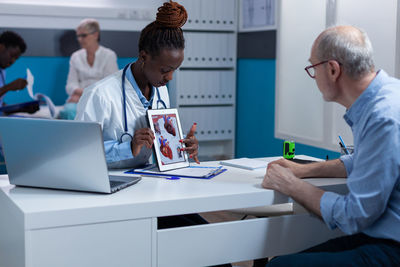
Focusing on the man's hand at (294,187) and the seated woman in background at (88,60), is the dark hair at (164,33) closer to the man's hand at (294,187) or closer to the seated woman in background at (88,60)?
the man's hand at (294,187)

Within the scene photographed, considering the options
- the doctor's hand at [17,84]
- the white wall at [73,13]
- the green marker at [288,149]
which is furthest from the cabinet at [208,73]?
the green marker at [288,149]

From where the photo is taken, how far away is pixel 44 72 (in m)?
5.36

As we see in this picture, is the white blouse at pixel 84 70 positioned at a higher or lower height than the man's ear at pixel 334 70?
lower

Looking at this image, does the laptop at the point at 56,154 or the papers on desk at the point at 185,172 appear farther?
the papers on desk at the point at 185,172

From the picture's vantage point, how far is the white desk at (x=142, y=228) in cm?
153

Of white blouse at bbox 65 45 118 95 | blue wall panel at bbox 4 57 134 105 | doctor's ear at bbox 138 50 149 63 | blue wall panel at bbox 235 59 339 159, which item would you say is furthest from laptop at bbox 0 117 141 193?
blue wall panel at bbox 4 57 134 105

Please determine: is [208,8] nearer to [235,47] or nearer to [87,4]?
[235,47]

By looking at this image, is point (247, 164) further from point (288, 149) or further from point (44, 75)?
point (44, 75)

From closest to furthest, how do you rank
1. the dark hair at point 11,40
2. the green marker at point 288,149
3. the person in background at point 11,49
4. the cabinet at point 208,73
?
the green marker at point 288,149 < the person in background at point 11,49 < the dark hair at point 11,40 < the cabinet at point 208,73

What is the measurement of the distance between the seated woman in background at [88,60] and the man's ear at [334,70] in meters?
3.73

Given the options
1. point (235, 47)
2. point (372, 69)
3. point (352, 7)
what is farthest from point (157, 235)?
point (235, 47)

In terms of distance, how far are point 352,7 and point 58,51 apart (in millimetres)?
2956

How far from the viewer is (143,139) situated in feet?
6.73

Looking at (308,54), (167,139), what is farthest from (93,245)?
(308,54)
